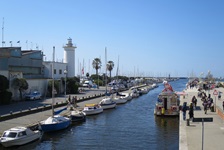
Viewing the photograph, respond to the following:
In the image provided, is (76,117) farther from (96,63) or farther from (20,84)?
(96,63)

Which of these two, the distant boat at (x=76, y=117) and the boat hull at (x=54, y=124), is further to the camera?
the distant boat at (x=76, y=117)

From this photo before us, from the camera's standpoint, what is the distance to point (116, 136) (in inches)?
1144

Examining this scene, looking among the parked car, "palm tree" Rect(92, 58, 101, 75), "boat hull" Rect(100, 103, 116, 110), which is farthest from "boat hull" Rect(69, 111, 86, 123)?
"palm tree" Rect(92, 58, 101, 75)

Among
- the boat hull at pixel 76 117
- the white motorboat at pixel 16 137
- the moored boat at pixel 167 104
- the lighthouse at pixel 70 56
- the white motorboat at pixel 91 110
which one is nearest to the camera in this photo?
the white motorboat at pixel 16 137

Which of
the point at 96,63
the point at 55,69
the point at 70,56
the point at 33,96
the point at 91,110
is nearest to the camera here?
the point at 91,110

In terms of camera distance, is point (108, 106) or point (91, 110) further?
point (108, 106)

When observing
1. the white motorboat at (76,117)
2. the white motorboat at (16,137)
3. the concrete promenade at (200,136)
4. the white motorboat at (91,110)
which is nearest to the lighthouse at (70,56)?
the white motorboat at (91,110)

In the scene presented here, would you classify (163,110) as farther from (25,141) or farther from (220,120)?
(25,141)

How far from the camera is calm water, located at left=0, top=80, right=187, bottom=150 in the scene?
25.3 meters

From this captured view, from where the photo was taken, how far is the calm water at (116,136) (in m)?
25.3

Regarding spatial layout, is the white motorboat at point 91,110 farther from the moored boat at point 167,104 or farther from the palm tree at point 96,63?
the palm tree at point 96,63

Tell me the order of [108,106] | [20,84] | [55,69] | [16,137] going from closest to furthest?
1. [16,137]
2. [20,84]
3. [108,106]
4. [55,69]

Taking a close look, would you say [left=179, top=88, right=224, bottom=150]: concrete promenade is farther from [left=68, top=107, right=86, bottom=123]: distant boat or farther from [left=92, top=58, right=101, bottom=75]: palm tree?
[left=92, top=58, right=101, bottom=75]: palm tree

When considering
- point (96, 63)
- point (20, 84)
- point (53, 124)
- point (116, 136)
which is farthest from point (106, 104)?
point (96, 63)
